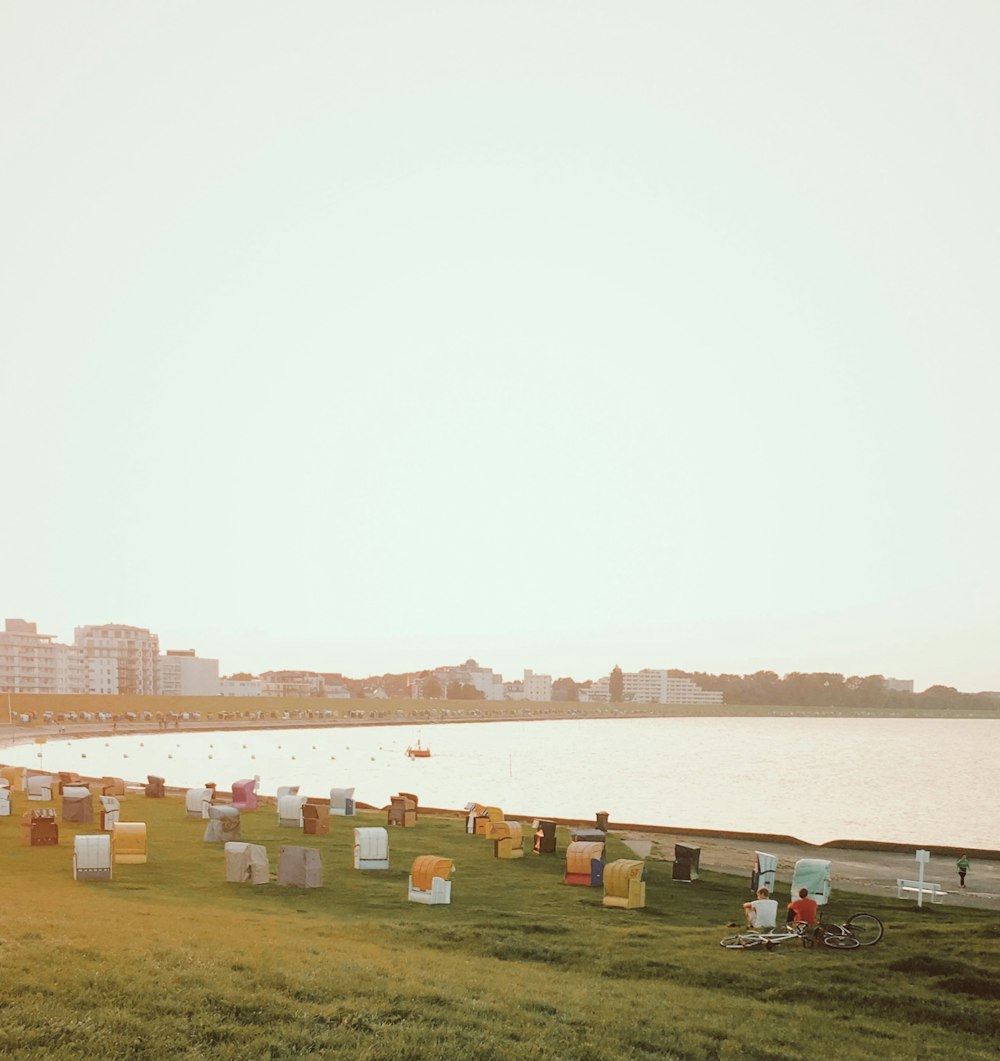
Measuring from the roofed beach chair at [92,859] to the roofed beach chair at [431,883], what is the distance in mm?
8078

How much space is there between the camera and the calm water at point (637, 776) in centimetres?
6888

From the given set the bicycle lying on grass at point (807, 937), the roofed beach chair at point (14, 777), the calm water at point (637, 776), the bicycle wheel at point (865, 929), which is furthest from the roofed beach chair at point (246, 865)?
the roofed beach chair at point (14, 777)

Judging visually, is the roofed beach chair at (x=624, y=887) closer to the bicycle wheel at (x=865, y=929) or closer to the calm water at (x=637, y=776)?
the bicycle wheel at (x=865, y=929)

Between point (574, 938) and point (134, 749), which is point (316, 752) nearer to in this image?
point (134, 749)

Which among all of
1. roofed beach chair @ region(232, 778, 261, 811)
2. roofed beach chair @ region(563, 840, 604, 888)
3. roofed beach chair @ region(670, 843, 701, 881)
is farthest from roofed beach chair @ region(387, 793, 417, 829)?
roofed beach chair @ region(670, 843, 701, 881)

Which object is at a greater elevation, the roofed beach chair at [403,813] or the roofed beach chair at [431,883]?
the roofed beach chair at [431,883]

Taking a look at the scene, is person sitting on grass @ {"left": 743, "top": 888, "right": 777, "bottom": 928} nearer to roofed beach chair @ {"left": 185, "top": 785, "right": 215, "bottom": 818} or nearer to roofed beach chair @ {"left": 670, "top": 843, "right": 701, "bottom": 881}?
roofed beach chair @ {"left": 670, "top": 843, "right": 701, "bottom": 881}

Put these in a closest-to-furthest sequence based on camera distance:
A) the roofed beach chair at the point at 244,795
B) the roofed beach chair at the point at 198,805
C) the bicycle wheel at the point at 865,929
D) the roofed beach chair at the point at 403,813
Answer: the bicycle wheel at the point at 865,929 → the roofed beach chair at the point at 403,813 → the roofed beach chair at the point at 198,805 → the roofed beach chair at the point at 244,795

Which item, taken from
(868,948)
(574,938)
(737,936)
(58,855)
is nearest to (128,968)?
(574,938)

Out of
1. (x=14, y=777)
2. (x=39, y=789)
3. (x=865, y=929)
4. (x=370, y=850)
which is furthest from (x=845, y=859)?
(x=14, y=777)

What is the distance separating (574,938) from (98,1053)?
1160 centimetres

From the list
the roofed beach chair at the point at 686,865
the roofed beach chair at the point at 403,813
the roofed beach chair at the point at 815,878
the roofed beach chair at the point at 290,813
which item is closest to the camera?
the roofed beach chair at the point at 815,878

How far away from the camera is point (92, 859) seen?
26188 millimetres

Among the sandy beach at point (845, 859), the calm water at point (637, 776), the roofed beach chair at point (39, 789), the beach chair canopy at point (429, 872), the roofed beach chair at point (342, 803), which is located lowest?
the calm water at point (637, 776)
